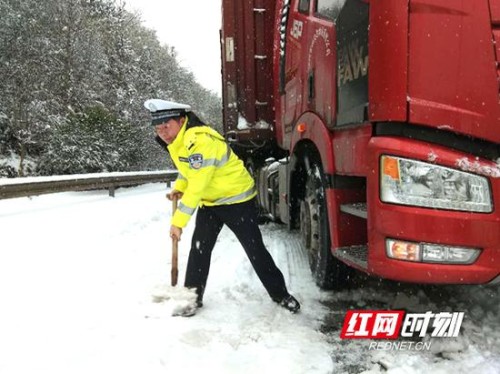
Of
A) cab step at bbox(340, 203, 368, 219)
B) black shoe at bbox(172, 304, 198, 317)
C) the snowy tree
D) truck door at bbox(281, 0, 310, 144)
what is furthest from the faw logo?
the snowy tree

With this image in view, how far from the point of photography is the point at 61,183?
10609 mm

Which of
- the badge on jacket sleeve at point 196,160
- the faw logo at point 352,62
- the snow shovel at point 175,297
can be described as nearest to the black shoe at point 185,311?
the snow shovel at point 175,297

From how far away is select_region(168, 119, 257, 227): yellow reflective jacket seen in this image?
326 centimetres

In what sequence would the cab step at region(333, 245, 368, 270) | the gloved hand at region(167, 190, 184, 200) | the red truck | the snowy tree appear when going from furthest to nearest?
the snowy tree
the gloved hand at region(167, 190, 184, 200)
the cab step at region(333, 245, 368, 270)
the red truck

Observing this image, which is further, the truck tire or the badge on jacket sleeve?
the truck tire

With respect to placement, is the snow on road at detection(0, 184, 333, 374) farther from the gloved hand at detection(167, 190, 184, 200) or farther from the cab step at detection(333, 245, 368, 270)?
the gloved hand at detection(167, 190, 184, 200)

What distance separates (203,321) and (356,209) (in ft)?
4.24

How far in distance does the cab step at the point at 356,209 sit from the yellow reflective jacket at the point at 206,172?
0.82 metres

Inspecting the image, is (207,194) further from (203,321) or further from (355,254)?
(355,254)

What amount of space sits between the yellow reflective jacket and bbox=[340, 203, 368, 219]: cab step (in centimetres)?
82

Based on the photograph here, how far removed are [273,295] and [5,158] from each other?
19.1 metres

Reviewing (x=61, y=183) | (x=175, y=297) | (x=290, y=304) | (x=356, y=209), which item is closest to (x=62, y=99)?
(x=61, y=183)

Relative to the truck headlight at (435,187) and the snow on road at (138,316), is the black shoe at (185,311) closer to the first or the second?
A: the snow on road at (138,316)

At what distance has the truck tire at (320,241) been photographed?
3604 mm
